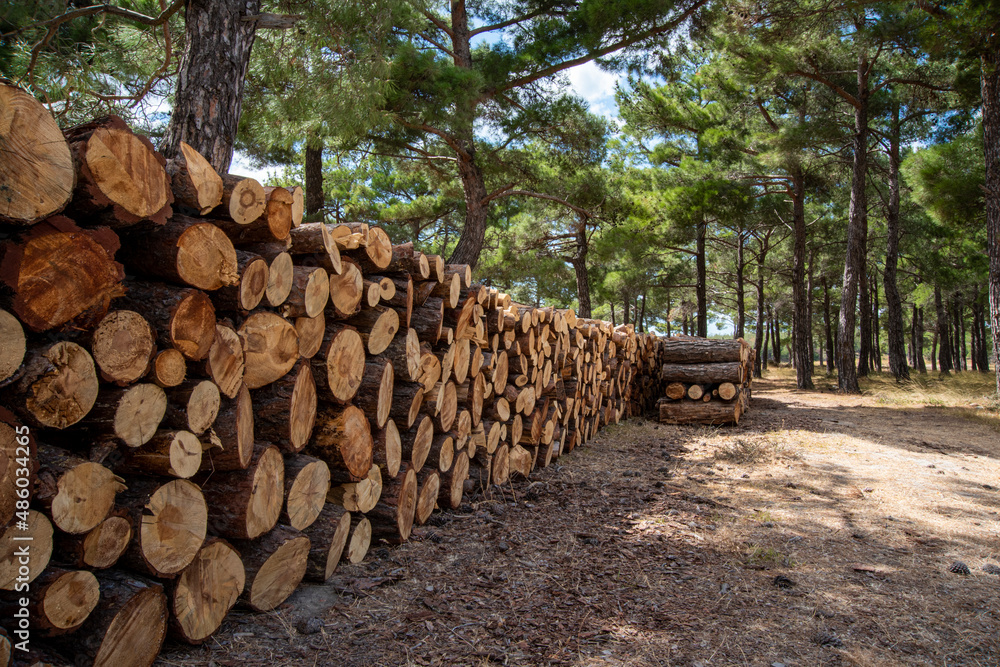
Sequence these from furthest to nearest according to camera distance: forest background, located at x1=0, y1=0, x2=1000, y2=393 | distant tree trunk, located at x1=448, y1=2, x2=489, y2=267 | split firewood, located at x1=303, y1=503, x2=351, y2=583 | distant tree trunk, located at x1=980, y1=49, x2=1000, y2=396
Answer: distant tree trunk, located at x1=448, y1=2, x2=489, y2=267 → distant tree trunk, located at x1=980, y1=49, x2=1000, y2=396 → forest background, located at x1=0, y1=0, x2=1000, y2=393 → split firewood, located at x1=303, y1=503, x2=351, y2=583

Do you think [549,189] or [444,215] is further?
[444,215]

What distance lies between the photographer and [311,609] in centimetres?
242

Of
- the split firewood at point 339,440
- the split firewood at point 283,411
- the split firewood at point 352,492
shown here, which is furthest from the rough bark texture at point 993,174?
the split firewood at point 283,411

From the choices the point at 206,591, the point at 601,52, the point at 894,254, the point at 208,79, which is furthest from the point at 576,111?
the point at 894,254

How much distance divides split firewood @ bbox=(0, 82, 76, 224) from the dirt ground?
148 cm

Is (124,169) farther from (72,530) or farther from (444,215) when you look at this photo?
(444,215)

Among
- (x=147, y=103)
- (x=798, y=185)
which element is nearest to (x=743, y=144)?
(x=798, y=185)

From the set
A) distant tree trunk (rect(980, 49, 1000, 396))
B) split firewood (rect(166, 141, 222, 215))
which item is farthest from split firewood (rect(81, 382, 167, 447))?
distant tree trunk (rect(980, 49, 1000, 396))

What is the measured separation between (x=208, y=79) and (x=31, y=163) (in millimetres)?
3257

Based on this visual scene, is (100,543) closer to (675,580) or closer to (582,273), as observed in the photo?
(675,580)

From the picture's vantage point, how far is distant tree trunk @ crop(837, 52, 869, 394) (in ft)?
38.3

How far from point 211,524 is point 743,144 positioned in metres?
15.0

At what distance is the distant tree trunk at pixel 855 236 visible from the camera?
38.3 ft

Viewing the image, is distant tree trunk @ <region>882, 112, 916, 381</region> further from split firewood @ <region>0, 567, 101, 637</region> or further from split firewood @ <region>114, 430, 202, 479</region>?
split firewood @ <region>0, 567, 101, 637</region>
